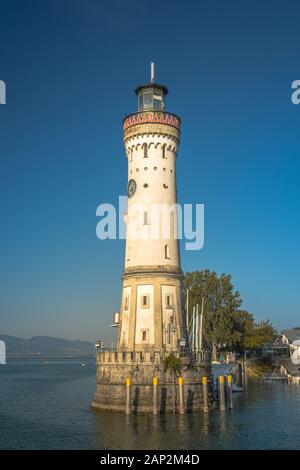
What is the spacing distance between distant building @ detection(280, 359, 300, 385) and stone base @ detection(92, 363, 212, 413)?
50.0 meters

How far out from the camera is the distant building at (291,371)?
322ft

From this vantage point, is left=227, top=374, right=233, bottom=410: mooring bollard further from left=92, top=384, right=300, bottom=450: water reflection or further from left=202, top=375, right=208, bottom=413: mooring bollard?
left=202, top=375, right=208, bottom=413: mooring bollard

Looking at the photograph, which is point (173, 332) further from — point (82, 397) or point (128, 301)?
point (82, 397)

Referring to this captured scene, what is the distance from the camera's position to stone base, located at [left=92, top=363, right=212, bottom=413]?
2047 inches

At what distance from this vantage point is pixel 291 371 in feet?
333

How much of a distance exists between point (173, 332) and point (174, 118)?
85.1ft

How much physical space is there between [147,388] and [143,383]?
663 millimetres

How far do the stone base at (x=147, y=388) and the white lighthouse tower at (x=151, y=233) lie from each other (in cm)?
380

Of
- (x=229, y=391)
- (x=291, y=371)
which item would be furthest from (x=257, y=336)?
(x=229, y=391)

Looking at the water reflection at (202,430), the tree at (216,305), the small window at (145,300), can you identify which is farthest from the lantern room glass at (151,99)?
the tree at (216,305)

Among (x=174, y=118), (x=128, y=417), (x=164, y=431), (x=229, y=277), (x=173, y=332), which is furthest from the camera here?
(x=229, y=277)

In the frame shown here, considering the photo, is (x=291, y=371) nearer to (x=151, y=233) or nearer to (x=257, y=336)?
(x=257, y=336)

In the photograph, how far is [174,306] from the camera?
58.6m
